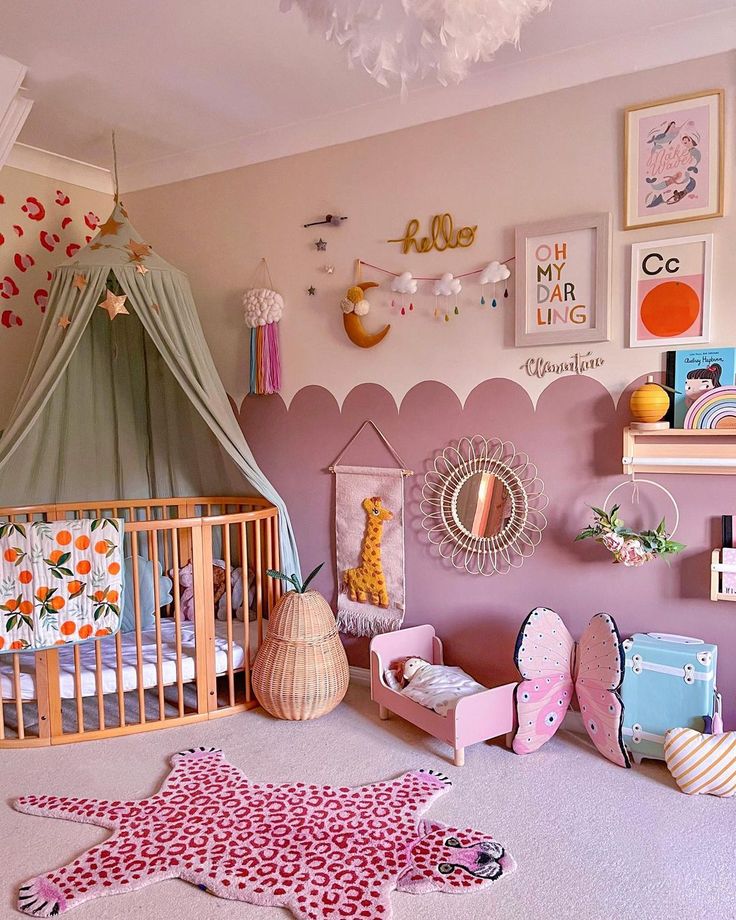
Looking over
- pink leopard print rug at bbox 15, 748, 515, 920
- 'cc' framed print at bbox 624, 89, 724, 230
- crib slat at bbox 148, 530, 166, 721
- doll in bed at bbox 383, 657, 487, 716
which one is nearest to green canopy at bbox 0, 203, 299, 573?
crib slat at bbox 148, 530, 166, 721

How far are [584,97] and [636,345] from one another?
34.5 inches

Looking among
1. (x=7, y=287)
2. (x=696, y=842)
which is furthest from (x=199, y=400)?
(x=696, y=842)

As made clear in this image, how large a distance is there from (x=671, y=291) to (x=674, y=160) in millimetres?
421

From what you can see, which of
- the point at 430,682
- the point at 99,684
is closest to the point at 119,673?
the point at 99,684

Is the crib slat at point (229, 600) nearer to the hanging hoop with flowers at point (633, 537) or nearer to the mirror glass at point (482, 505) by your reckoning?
the mirror glass at point (482, 505)

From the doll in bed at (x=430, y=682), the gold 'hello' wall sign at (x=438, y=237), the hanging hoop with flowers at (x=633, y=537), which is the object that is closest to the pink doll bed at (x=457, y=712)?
the doll in bed at (x=430, y=682)

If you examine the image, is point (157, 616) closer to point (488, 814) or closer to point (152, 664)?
point (152, 664)

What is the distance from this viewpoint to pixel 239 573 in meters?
3.30

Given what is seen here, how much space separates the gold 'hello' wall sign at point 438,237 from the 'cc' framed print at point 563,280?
22cm

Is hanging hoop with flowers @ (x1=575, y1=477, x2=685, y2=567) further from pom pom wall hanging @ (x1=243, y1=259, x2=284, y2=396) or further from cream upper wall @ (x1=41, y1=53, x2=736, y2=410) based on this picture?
pom pom wall hanging @ (x1=243, y1=259, x2=284, y2=396)

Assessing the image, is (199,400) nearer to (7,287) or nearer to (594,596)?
(7,287)

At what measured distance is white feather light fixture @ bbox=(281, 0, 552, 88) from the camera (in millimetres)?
1248

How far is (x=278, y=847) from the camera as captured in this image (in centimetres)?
197

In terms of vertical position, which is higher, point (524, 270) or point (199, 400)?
point (524, 270)
